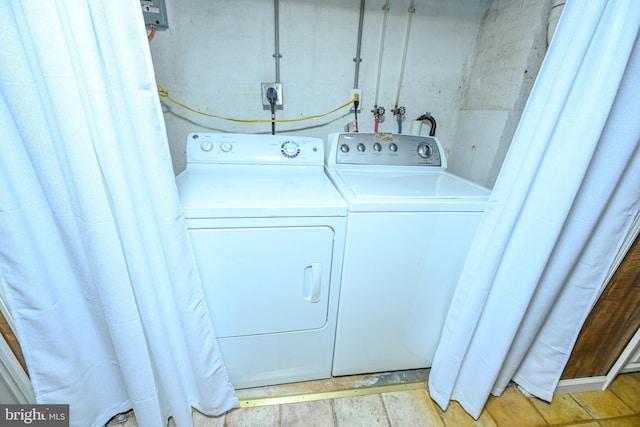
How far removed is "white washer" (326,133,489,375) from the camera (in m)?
0.95

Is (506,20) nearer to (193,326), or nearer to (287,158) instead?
(287,158)

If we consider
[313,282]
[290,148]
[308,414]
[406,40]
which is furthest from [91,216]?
[406,40]

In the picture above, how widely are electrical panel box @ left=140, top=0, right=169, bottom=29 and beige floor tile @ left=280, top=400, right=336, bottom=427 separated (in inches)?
78.3

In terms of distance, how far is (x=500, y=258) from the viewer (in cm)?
91

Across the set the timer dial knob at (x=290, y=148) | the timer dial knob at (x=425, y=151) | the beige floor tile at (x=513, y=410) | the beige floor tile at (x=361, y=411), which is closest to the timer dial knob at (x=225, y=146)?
the timer dial knob at (x=290, y=148)

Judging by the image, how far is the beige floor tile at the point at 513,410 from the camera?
1.15 m

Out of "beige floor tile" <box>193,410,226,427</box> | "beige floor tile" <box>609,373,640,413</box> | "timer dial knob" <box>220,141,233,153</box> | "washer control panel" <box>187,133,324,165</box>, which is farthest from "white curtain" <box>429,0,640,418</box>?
"timer dial knob" <box>220,141,233,153</box>

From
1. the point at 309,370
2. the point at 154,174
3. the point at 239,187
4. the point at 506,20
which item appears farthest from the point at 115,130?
the point at 506,20

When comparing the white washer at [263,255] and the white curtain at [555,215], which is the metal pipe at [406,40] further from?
the white curtain at [555,215]

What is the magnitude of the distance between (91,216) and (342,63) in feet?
4.87

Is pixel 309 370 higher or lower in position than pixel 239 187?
lower

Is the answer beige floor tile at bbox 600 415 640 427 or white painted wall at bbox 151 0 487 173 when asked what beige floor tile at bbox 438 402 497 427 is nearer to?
beige floor tile at bbox 600 415 640 427

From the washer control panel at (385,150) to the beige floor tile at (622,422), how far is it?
4.58 ft

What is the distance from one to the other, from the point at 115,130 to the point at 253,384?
119 cm
